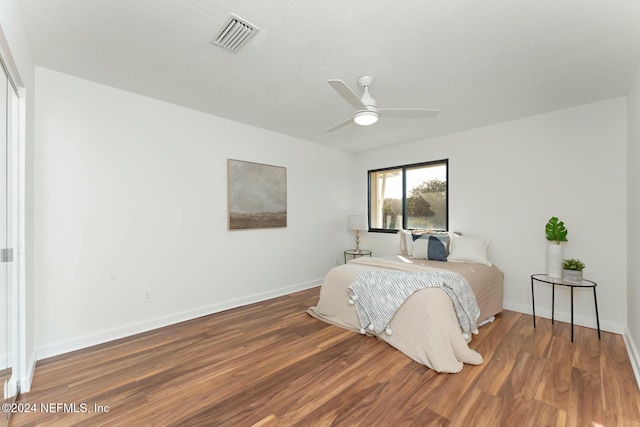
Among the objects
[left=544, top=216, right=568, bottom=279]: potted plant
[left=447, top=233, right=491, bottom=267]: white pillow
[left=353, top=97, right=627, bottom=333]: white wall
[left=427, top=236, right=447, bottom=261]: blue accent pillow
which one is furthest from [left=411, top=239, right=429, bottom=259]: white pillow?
[left=544, top=216, right=568, bottom=279]: potted plant

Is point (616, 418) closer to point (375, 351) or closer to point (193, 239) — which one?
point (375, 351)

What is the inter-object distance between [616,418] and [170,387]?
283cm

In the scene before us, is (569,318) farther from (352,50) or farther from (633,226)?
(352,50)

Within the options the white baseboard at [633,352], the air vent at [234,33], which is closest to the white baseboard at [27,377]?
the air vent at [234,33]

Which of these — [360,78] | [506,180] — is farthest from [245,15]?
[506,180]

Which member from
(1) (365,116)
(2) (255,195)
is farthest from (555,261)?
(2) (255,195)

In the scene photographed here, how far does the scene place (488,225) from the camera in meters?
3.88

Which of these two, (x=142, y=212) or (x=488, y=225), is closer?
(x=142, y=212)

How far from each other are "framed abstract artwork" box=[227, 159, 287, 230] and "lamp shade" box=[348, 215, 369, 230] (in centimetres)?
136

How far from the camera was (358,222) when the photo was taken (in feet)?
16.9

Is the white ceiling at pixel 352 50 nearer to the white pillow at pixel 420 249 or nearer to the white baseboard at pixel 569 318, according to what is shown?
the white pillow at pixel 420 249

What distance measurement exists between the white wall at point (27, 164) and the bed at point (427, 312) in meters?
2.44

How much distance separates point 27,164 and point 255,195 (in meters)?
2.27

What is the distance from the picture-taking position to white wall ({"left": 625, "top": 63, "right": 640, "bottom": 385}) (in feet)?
7.70
